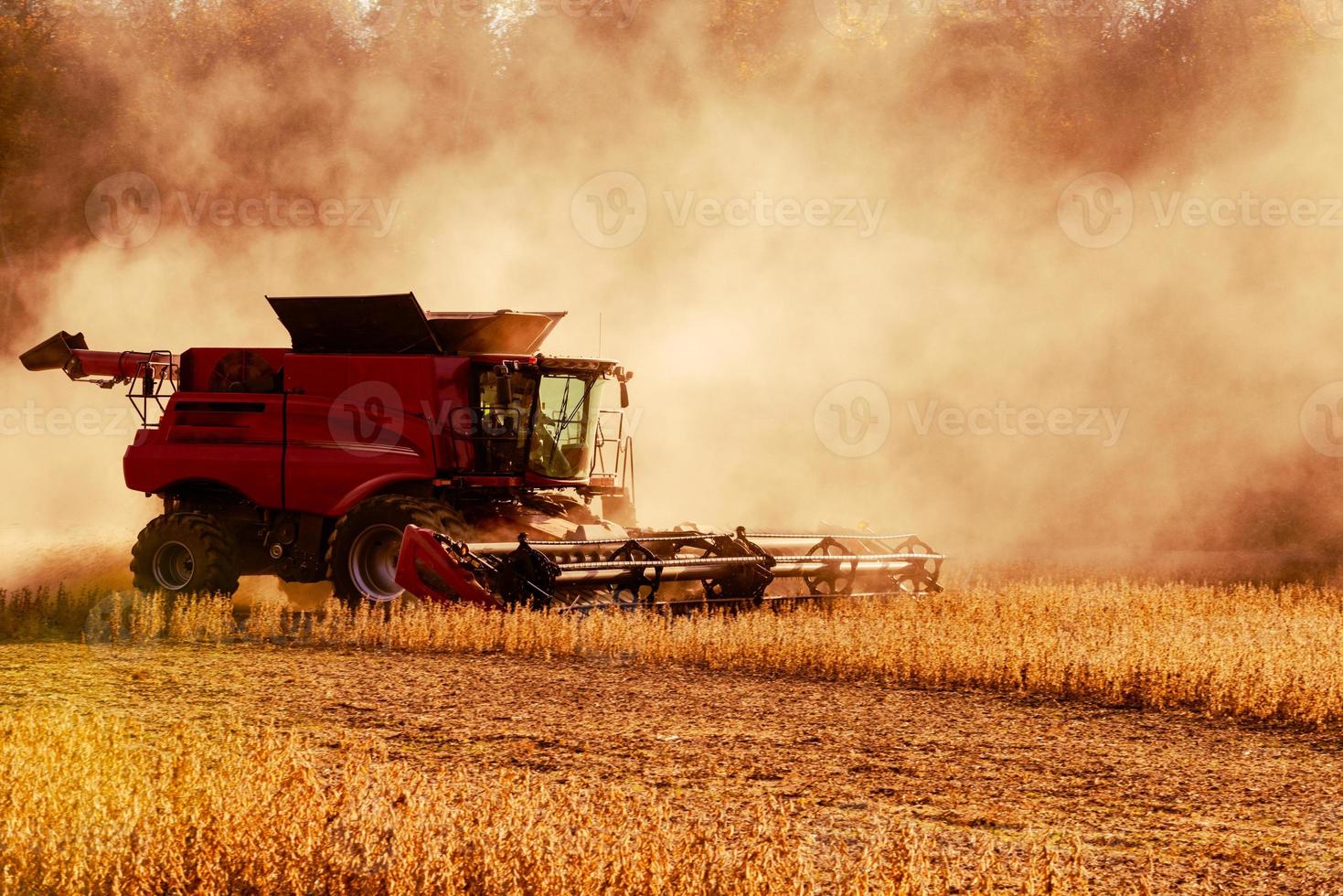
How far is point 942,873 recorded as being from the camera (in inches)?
194

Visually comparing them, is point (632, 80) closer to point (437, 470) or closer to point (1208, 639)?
point (437, 470)

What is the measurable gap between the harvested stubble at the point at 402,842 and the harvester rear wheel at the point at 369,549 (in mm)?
6707

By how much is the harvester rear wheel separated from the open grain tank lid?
1550 mm

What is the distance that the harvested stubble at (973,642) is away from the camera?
9500 mm

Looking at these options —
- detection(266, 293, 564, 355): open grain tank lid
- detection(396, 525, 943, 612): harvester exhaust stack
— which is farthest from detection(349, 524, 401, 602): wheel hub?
detection(266, 293, 564, 355): open grain tank lid

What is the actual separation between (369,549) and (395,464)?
77 centimetres

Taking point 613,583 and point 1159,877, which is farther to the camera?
point 613,583

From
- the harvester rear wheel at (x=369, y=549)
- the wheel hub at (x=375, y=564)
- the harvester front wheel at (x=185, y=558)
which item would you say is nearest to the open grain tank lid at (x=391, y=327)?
the harvester rear wheel at (x=369, y=549)

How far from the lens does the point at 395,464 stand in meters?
13.4

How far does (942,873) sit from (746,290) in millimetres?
24112

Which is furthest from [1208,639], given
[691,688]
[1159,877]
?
[1159,877]

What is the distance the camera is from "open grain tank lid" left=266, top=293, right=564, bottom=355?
1370 centimetres

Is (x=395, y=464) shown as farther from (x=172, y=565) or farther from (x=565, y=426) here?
(x=172, y=565)

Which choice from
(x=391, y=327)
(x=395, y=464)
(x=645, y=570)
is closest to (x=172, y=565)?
(x=395, y=464)
